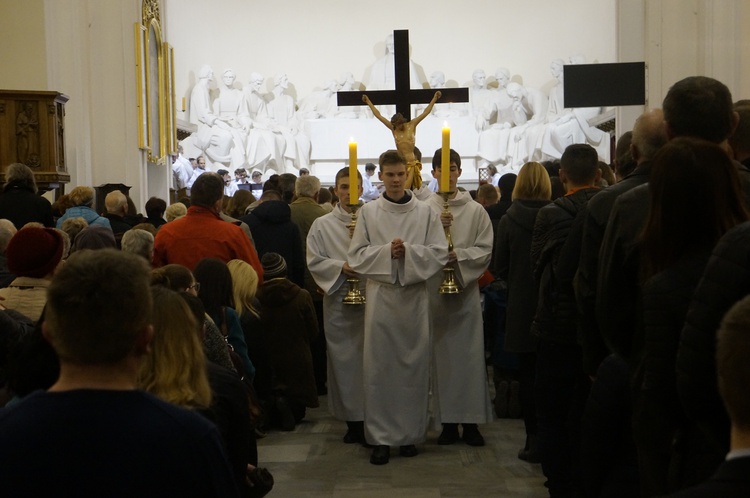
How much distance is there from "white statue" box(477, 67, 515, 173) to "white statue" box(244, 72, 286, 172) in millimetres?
4519

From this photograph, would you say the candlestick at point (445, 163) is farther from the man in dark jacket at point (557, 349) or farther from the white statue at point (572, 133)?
the white statue at point (572, 133)

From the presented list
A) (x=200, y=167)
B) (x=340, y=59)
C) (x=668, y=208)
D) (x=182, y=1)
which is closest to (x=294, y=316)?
(x=668, y=208)

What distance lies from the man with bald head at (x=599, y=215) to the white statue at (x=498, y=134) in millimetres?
19523

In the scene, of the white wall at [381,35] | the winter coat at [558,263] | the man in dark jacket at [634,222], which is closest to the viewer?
the man in dark jacket at [634,222]

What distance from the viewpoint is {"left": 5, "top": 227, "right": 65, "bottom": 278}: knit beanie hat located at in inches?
188

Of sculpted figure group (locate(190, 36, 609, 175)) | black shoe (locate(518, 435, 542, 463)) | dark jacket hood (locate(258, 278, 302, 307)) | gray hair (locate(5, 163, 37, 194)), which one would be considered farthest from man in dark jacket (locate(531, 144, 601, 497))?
sculpted figure group (locate(190, 36, 609, 175))

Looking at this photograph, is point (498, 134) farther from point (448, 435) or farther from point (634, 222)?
point (634, 222)

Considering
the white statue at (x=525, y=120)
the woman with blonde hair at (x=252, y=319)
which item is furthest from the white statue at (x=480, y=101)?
the woman with blonde hair at (x=252, y=319)

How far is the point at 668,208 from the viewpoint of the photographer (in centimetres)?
298

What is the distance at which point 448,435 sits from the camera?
6.98m

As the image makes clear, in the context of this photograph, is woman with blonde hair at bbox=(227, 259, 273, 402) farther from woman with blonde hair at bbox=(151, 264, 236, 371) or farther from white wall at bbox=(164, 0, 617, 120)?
white wall at bbox=(164, 0, 617, 120)

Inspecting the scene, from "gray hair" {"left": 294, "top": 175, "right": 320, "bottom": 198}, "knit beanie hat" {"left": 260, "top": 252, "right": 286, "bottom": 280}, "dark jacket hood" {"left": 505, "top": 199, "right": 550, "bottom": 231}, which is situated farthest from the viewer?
"gray hair" {"left": 294, "top": 175, "right": 320, "bottom": 198}

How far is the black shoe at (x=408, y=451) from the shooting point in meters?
6.66

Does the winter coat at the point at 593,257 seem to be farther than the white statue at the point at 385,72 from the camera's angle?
No
